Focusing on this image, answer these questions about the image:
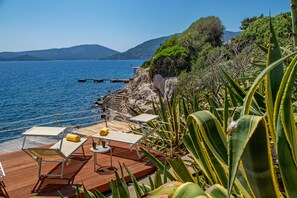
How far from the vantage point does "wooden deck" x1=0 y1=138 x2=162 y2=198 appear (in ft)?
13.1

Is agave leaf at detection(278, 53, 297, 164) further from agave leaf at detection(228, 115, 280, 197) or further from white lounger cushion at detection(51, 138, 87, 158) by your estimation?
white lounger cushion at detection(51, 138, 87, 158)

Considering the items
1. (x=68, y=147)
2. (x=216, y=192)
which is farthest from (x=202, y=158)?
(x=68, y=147)

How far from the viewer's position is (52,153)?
13.2 ft

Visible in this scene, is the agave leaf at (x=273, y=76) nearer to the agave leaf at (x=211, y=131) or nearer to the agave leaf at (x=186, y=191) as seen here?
the agave leaf at (x=211, y=131)

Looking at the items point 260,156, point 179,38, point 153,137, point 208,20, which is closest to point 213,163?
point 260,156

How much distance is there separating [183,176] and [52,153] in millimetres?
3236

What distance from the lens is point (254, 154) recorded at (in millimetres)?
703

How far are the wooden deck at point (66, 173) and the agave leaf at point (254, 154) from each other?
310 cm

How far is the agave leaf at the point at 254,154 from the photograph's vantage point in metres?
0.57

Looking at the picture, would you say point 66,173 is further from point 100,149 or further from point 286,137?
point 286,137

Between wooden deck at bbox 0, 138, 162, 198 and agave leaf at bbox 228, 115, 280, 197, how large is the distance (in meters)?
3.10

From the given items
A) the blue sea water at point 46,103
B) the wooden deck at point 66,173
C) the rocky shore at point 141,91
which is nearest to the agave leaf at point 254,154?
the wooden deck at point 66,173

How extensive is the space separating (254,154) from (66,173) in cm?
438

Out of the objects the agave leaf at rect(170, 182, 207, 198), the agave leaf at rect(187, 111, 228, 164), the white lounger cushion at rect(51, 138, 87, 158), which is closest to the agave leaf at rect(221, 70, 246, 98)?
the agave leaf at rect(187, 111, 228, 164)
